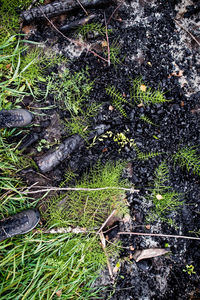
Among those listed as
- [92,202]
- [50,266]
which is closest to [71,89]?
[92,202]

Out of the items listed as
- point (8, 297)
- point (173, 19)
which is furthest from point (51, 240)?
point (173, 19)

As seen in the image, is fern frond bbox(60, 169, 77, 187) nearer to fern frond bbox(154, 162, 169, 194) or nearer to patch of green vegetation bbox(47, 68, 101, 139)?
patch of green vegetation bbox(47, 68, 101, 139)

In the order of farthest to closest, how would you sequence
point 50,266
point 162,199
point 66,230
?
point 162,199
point 66,230
point 50,266

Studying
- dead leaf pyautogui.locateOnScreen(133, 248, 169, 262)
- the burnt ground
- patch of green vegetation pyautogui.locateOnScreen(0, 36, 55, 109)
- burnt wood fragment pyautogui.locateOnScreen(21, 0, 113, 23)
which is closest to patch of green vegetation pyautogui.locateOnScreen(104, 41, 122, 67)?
the burnt ground

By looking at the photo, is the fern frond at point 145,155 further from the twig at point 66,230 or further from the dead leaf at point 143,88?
the twig at point 66,230

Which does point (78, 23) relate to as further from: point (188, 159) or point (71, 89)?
point (188, 159)

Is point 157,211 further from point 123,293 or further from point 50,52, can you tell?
point 50,52

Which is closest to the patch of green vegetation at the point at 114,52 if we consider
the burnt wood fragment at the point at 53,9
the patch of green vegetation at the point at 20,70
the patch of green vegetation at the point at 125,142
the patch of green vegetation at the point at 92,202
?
the burnt wood fragment at the point at 53,9

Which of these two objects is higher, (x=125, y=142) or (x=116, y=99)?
(x=116, y=99)
